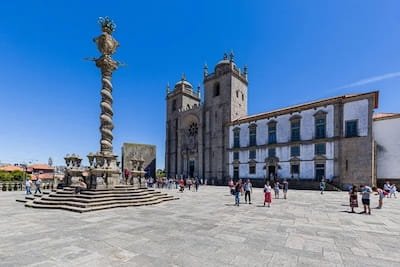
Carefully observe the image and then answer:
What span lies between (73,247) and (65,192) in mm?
8831

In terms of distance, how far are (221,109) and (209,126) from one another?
3837mm

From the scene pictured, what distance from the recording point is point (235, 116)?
3906 cm

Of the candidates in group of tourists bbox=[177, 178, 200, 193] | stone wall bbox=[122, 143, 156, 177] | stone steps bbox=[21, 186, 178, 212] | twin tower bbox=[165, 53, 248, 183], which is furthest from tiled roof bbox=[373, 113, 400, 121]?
stone wall bbox=[122, 143, 156, 177]

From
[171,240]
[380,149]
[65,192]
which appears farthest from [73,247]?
[380,149]

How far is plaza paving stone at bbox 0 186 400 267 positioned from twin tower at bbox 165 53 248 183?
2914cm

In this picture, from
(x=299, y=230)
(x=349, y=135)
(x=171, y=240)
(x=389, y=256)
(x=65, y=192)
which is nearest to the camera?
(x=389, y=256)

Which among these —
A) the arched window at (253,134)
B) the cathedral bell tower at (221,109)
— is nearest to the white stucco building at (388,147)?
the arched window at (253,134)

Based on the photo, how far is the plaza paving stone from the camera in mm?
4930

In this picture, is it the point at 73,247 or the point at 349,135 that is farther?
the point at 349,135

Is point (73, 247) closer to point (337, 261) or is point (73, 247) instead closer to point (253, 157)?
point (337, 261)

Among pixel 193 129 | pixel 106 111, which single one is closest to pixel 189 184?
pixel 106 111

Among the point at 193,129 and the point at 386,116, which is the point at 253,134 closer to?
the point at 193,129

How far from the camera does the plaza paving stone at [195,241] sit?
194 inches

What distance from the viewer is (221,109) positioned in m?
39.3
